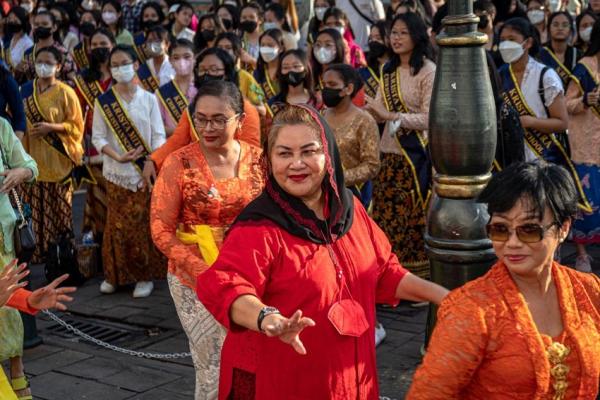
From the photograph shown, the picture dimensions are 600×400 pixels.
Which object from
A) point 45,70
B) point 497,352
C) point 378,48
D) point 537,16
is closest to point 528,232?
point 497,352

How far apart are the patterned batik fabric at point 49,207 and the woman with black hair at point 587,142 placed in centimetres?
443

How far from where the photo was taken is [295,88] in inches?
303

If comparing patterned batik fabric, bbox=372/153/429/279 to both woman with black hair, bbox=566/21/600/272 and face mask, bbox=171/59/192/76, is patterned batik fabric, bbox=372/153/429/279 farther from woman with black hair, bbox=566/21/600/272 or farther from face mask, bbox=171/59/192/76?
→ face mask, bbox=171/59/192/76

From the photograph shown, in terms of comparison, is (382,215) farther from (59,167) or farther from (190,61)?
(59,167)

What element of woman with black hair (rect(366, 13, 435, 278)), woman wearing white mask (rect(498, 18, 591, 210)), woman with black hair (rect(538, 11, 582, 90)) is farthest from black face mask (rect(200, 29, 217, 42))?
woman wearing white mask (rect(498, 18, 591, 210))

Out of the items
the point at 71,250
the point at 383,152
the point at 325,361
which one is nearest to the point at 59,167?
the point at 71,250

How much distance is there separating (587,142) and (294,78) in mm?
2564

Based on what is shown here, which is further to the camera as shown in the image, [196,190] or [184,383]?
[184,383]

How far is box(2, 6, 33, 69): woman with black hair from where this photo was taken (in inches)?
484

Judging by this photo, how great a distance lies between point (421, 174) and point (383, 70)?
86 centimetres

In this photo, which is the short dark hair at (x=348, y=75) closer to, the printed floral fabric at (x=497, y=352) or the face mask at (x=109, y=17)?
the printed floral fabric at (x=497, y=352)

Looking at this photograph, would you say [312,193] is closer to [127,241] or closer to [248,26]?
[127,241]

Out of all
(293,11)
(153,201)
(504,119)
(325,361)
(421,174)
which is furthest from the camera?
(293,11)

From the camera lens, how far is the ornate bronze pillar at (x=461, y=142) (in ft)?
14.5
